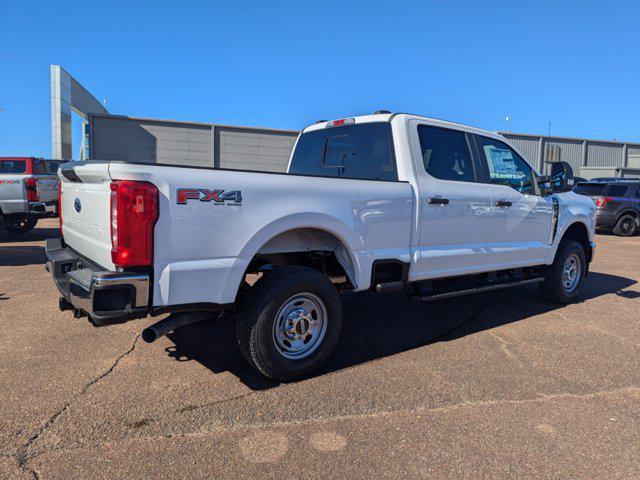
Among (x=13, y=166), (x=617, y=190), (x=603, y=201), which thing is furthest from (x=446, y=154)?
(x=617, y=190)

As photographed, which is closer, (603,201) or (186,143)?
(603,201)

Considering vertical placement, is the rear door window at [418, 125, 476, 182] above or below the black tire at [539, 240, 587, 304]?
above

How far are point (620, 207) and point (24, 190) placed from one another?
664 inches

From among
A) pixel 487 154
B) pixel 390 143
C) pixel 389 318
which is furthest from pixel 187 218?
pixel 487 154

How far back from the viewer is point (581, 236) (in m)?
6.86

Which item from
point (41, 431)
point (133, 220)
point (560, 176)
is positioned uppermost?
point (560, 176)

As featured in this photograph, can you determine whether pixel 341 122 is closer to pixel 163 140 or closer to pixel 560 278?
pixel 560 278

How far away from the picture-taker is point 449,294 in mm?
4777

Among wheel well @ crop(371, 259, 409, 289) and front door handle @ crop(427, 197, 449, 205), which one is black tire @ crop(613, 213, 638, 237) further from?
wheel well @ crop(371, 259, 409, 289)

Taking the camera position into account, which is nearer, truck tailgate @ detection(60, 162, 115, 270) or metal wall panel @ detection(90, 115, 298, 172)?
truck tailgate @ detection(60, 162, 115, 270)

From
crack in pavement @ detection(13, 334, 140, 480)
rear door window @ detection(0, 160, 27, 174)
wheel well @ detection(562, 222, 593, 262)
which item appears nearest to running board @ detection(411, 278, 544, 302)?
wheel well @ detection(562, 222, 593, 262)

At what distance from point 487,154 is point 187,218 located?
11.8ft

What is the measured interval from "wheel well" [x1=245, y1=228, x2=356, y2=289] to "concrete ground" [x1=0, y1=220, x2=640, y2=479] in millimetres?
756

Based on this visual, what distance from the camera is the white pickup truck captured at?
3.02 m
